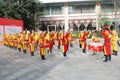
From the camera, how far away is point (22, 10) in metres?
50.1

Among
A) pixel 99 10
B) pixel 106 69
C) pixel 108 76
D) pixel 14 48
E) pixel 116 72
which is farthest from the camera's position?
pixel 99 10

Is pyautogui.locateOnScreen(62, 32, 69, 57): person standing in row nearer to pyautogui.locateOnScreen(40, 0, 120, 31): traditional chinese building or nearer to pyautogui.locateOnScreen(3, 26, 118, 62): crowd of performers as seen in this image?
pyautogui.locateOnScreen(3, 26, 118, 62): crowd of performers

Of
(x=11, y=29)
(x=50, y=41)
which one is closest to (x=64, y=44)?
(x=50, y=41)

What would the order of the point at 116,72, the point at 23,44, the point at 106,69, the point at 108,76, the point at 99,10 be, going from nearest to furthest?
the point at 108,76 < the point at 116,72 < the point at 106,69 < the point at 23,44 < the point at 99,10

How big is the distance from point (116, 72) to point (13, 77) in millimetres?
3849

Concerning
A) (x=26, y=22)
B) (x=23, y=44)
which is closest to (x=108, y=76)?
(x=23, y=44)

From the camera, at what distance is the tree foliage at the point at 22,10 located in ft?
162

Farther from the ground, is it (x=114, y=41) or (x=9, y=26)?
(x=9, y=26)

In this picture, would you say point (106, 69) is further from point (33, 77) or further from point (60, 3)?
point (60, 3)

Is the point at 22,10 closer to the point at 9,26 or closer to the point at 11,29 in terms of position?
the point at 11,29

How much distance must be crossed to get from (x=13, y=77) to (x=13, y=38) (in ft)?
55.4

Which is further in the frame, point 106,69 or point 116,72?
point 106,69

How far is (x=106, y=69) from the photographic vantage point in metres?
14.3

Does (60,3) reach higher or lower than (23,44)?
higher
